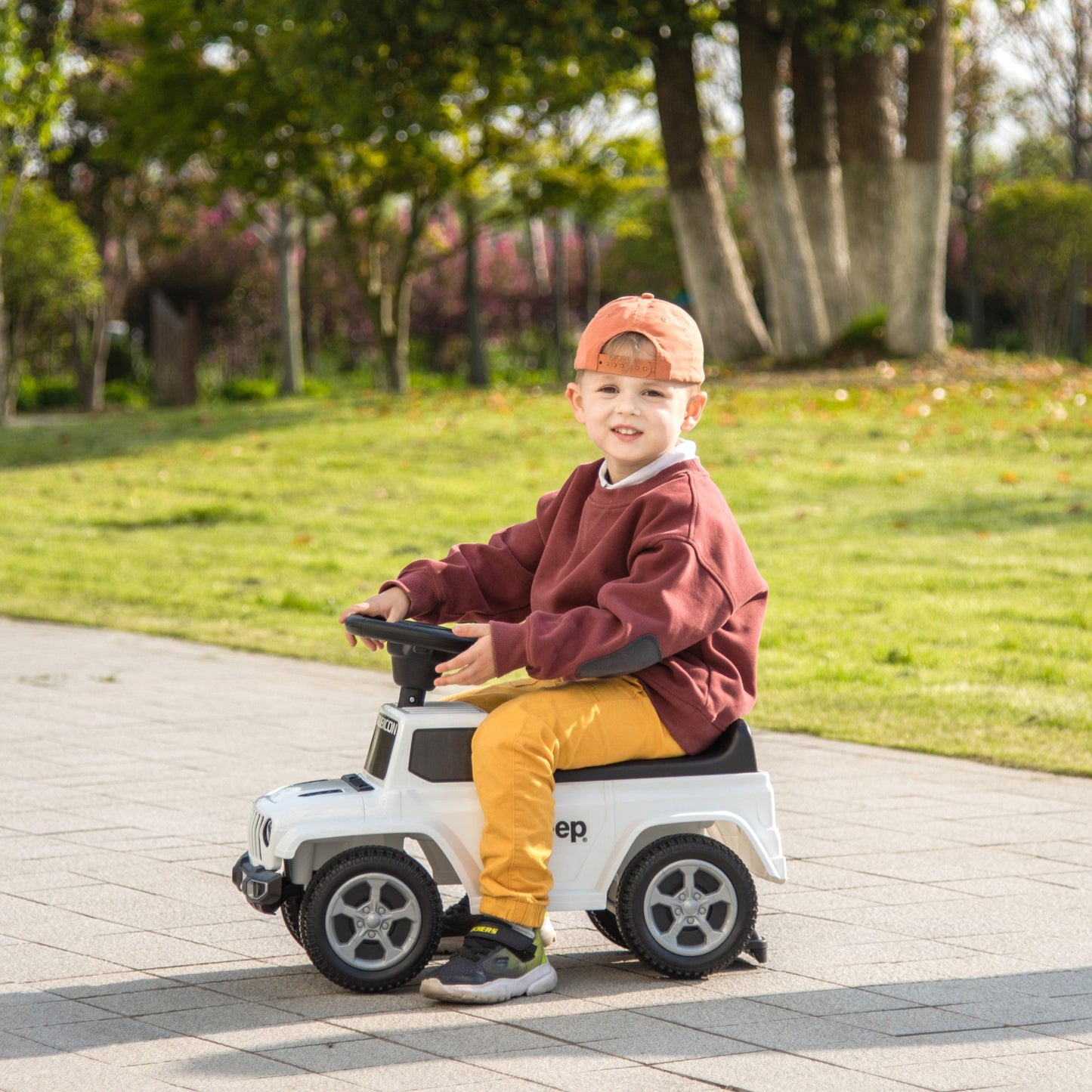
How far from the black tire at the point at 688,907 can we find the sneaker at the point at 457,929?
0.25 m

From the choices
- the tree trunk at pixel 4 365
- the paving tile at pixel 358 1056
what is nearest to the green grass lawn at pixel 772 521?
the paving tile at pixel 358 1056

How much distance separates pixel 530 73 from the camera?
58.2 ft

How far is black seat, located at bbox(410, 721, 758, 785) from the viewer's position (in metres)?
3.32

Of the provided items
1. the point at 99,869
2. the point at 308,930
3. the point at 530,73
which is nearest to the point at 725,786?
the point at 308,930

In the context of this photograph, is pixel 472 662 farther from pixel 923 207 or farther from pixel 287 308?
pixel 287 308

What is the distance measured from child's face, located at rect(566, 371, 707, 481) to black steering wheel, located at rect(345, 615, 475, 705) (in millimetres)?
554

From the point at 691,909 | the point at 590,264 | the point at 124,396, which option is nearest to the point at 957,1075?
the point at 691,909

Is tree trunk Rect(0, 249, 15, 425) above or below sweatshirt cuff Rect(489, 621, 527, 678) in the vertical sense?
above

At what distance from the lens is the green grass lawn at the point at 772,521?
6.78 meters

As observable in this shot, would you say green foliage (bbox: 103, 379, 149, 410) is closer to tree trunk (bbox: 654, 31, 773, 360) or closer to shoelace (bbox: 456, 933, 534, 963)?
tree trunk (bbox: 654, 31, 773, 360)

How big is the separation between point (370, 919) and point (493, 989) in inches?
12.2

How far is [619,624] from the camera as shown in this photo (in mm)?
3176

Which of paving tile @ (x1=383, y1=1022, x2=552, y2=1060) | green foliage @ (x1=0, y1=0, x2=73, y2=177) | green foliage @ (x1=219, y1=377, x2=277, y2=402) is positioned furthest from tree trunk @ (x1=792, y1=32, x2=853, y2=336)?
paving tile @ (x1=383, y1=1022, x2=552, y2=1060)

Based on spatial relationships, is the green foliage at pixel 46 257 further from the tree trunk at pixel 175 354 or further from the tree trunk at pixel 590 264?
the tree trunk at pixel 590 264
